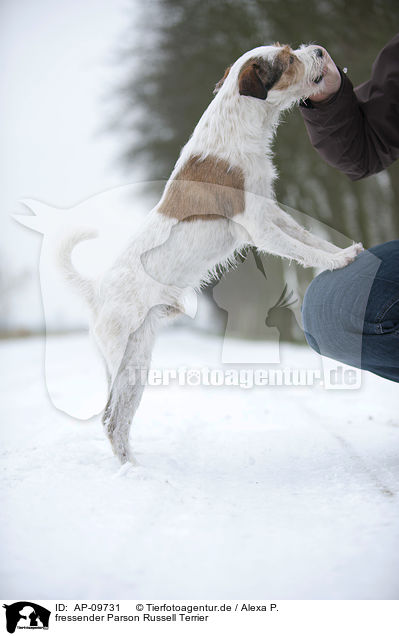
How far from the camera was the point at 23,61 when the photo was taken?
1639mm

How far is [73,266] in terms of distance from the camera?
1376mm

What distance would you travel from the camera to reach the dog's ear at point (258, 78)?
1.36 meters

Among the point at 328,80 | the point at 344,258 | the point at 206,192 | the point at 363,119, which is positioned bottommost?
the point at 344,258

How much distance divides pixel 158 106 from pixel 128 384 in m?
2.21

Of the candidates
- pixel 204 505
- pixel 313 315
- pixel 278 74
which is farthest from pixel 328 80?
pixel 204 505

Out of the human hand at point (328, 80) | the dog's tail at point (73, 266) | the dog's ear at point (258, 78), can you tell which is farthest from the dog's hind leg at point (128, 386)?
the human hand at point (328, 80)

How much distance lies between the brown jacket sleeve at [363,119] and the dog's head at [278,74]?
8 cm

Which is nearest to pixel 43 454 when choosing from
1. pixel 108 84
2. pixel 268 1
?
pixel 108 84

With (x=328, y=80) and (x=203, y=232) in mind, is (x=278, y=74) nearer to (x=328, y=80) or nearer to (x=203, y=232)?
(x=328, y=80)

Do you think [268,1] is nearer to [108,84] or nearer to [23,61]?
[108,84]
